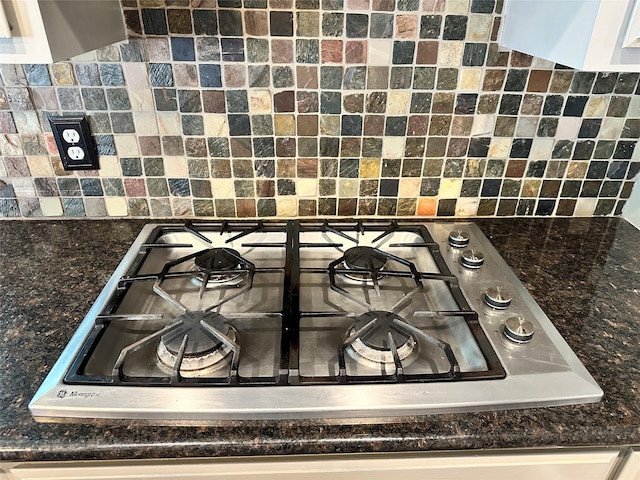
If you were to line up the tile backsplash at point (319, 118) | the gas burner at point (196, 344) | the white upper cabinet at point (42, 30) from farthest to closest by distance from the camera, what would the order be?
the tile backsplash at point (319, 118) → the gas burner at point (196, 344) → the white upper cabinet at point (42, 30)

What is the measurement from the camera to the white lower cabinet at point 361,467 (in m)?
0.70

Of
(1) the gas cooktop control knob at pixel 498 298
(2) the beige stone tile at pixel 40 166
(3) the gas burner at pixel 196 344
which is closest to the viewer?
(3) the gas burner at pixel 196 344

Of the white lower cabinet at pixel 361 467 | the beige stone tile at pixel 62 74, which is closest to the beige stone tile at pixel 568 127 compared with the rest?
the white lower cabinet at pixel 361 467

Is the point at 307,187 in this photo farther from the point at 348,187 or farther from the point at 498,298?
the point at 498,298

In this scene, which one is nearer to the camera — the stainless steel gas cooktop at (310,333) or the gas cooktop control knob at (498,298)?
the stainless steel gas cooktop at (310,333)

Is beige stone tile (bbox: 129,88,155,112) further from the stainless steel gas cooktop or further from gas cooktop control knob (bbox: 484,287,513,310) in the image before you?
gas cooktop control knob (bbox: 484,287,513,310)

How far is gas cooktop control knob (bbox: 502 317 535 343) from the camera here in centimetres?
82

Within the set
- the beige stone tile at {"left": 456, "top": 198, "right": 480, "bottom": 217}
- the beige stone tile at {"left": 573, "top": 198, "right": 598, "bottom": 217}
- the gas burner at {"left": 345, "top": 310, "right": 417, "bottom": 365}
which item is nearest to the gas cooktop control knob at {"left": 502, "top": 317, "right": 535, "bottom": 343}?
the gas burner at {"left": 345, "top": 310, "right": 417, "bottom": 365}

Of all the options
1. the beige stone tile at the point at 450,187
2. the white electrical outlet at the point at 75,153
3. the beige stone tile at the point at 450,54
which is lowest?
the beige stone tile at the point at 450,187

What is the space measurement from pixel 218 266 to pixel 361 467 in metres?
0.49

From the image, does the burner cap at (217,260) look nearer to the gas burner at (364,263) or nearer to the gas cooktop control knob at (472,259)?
the gas burner at (364,263)

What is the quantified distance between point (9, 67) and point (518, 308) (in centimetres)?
113

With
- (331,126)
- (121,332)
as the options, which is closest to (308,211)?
(331,126)

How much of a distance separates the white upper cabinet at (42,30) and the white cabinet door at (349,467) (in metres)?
0.58
